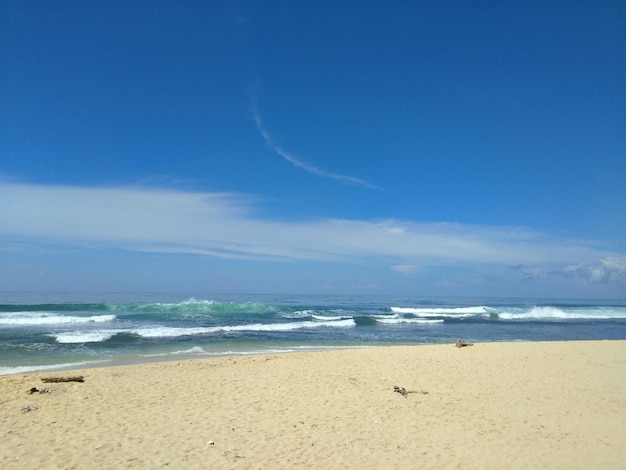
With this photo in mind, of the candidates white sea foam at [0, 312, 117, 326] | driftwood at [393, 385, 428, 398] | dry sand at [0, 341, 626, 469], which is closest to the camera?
dry sand at [0, 341, 626, 469]

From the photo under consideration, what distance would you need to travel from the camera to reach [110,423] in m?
6.54

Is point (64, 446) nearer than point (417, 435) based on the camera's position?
Yes

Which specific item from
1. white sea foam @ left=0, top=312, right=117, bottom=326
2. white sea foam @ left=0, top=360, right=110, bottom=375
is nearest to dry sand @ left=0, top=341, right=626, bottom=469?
white sea foam @ left=0, top=360, right=110, bottom=375

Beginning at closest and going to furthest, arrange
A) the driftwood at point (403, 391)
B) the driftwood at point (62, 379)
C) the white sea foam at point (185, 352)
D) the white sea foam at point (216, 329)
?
the driftwood at point (403, 391) < the driftwood at point (62, 379) < the white sea foam at point (185, 352) < the white sea foam at point (216, 329)

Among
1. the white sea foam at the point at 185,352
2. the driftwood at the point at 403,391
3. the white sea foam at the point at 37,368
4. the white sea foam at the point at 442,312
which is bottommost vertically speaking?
the white sea foam at the point at 37,368

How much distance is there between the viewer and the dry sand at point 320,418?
5328 millimetres

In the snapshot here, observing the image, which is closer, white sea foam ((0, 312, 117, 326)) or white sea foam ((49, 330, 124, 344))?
white sea foam ((49, 330, 124, 344))

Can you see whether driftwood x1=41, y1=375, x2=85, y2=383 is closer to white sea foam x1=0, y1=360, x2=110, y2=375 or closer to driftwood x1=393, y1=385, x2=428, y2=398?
white sea foam x1=0, y1=360, x2=110, y2=375

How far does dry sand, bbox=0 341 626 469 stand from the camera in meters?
5.33

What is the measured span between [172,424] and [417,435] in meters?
4.01

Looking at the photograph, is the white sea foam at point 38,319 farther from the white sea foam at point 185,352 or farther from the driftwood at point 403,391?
the driftwood at point 403,391

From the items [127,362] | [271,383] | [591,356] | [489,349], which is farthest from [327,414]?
[591,356]

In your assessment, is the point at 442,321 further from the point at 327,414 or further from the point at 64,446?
the point at 64,446

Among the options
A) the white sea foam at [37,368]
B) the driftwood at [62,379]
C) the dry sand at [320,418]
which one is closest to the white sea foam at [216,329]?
the white sea foam at [37,368]
